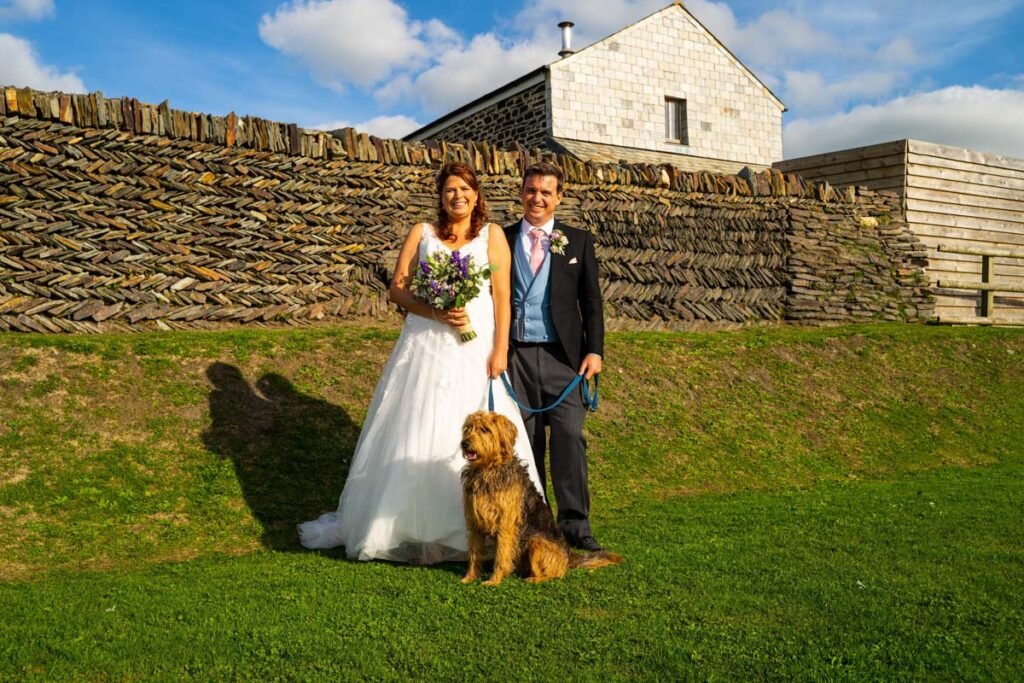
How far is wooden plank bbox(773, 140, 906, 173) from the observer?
60.4 feet

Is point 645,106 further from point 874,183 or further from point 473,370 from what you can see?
point 473,370

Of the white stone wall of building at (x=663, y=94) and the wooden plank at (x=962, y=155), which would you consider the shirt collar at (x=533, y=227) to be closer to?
the wooden plank at (x=962, y=155)

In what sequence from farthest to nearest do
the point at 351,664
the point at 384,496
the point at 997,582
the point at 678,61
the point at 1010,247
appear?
1. the point at 678,61
2. the point at 1010,247
3. the point at 384,496
4. the point at 997,582
5. the point at 351,664

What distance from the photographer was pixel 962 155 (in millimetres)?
19406

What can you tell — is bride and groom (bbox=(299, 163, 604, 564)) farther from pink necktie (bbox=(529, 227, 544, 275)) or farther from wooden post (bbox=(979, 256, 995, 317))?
wooden post (bbox=(979, 256, 995, 317))

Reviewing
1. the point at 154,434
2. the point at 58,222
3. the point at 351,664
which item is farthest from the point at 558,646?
the point at 58,222

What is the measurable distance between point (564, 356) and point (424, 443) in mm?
1139

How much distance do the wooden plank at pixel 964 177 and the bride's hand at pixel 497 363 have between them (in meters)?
16.0

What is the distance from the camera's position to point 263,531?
21.9ft

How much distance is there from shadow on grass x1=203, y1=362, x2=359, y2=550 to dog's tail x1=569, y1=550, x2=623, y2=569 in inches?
91.7

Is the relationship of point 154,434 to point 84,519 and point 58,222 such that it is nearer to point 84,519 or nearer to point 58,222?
point 84,519

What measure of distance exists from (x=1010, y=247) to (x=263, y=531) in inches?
797

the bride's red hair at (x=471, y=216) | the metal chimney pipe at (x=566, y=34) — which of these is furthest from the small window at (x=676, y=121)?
the bride's red hair at (x=471, y=216)

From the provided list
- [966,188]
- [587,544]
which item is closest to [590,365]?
[587,544]
